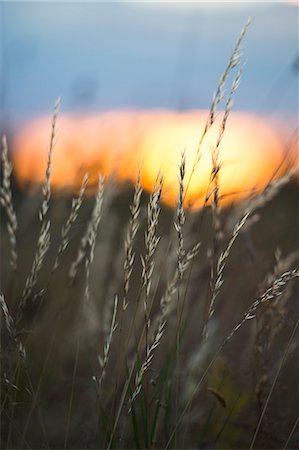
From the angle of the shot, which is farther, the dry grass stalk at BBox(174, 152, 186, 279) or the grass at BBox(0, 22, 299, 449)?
the grass at BBox(0, 22, 299, 449)

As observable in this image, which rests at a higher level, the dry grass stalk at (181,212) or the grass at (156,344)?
the dry grass stalk at (181,212)

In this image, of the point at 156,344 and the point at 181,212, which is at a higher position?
the point at 181,212

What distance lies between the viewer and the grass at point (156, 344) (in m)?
1.52

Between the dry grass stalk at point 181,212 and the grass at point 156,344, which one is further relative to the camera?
the grass at point 156,344

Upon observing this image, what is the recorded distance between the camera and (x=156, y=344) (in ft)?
4.59

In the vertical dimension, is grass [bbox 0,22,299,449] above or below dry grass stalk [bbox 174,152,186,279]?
below

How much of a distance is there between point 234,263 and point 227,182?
18.0 inches

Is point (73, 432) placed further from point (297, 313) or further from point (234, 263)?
point (234, 263)

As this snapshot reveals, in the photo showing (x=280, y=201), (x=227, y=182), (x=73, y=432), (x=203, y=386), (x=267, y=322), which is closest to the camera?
(x=267, y=322)

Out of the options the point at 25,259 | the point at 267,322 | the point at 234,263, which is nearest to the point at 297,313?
the point at 267,322

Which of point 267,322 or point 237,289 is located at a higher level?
point 267,322

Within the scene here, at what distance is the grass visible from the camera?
59.8 inches

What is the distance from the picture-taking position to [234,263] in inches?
110

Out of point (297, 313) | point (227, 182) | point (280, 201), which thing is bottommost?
point (280, 201)
